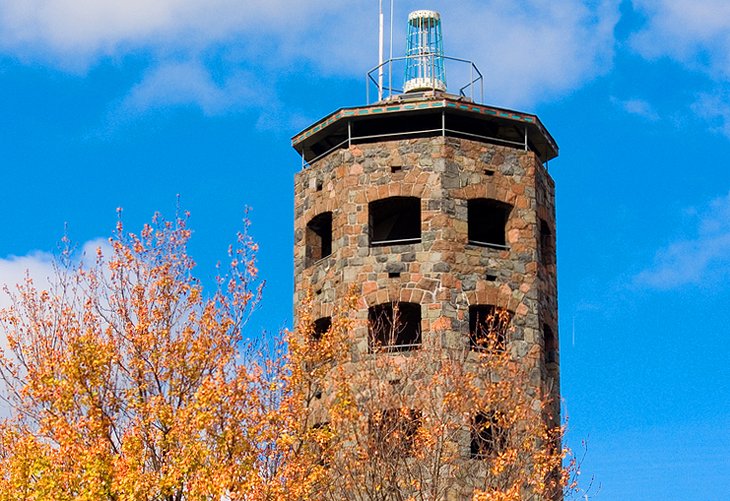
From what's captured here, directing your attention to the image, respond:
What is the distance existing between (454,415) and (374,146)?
11.1 m

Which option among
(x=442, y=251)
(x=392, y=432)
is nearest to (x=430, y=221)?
(x=442, y=251)

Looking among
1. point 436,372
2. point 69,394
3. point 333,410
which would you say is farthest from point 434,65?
point 69,394

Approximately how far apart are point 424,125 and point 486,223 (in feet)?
13.2

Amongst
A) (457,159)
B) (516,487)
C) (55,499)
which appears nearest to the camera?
(55,499)

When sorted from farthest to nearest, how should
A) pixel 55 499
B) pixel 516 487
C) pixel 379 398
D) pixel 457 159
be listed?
pixel 457 159, pixel 379 398, pixel 516 487, pixel 55 499

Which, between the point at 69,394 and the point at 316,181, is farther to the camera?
the point at 316,181

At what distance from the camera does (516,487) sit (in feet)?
111

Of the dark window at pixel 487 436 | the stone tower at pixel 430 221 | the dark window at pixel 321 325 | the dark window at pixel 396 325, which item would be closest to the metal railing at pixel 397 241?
the stone tower at pixel 430 221

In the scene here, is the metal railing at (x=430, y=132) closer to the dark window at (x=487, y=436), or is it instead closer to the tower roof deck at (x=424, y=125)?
the tower roof deck at (x=424, y=125)

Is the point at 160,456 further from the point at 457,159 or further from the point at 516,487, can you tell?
the point at 457,159

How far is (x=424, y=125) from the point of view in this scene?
45.0m

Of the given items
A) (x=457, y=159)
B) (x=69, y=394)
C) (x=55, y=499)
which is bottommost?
(x=55, y=499)

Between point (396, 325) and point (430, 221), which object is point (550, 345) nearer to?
point (396, 325)

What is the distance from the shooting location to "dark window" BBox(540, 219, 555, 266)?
45281 millimetres
